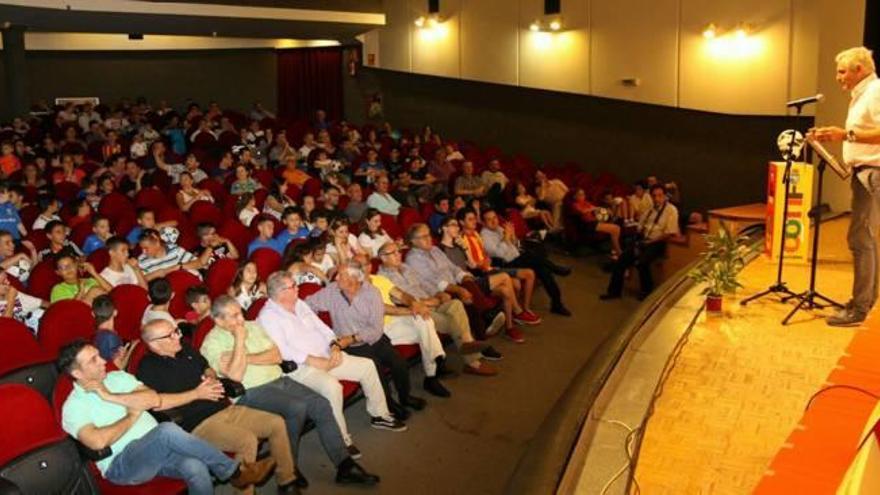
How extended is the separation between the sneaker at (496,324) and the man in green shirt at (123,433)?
3137 millimetres

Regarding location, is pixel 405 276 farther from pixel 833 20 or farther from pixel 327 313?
pixel 833 20

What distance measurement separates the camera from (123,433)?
11.3 feet

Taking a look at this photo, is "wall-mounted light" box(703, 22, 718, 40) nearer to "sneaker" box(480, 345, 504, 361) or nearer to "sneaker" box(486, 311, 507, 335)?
"sneaker" box(486, 311, 507, 335)

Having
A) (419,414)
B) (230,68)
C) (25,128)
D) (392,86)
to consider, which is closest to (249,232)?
(419,414)

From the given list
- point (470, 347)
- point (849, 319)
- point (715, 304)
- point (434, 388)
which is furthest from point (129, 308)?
point (849, 319)

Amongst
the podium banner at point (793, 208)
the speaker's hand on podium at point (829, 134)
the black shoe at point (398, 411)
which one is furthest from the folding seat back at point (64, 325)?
the podium banner at point (793, 208)

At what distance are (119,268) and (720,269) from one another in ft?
12.0

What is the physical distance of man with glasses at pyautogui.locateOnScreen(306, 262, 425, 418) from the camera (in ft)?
16.3

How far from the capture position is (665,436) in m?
3.38

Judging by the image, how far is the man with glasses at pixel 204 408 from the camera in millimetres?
3768

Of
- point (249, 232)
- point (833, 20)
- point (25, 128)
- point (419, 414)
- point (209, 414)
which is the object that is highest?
point (833, 20)

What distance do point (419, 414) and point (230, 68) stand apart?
1187 centimetres

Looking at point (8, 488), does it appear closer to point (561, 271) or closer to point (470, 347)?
point (470, 347)

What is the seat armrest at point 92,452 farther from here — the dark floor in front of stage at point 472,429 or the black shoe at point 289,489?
the black shoe at point 289,489
